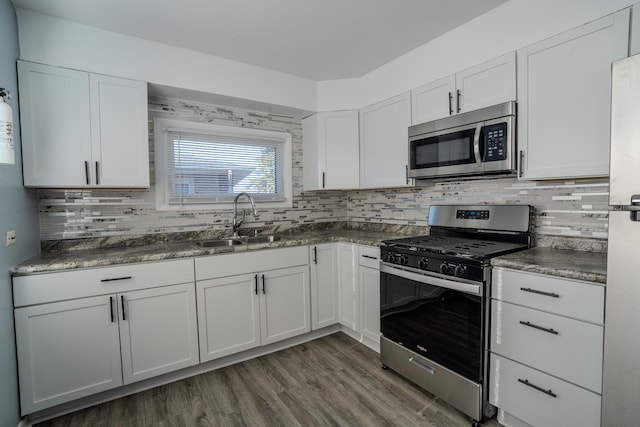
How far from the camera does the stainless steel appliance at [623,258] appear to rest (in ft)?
3.59

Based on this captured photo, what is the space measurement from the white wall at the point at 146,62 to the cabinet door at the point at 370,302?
1767 millimetres

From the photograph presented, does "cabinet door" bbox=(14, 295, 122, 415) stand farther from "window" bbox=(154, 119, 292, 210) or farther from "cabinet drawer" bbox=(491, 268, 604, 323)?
"cabinet drawer" bbox=(491, 268, 604, 323)

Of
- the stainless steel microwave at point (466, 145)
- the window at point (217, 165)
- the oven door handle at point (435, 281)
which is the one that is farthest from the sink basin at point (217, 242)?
the stainless steel microwave at point (466, 145)

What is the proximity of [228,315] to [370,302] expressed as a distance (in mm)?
1150

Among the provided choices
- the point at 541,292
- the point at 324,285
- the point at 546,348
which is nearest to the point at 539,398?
the point at 546,348

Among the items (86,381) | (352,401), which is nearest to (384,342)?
(352,401)

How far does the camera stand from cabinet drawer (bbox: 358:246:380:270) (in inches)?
95.1

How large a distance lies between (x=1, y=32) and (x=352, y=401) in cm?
296

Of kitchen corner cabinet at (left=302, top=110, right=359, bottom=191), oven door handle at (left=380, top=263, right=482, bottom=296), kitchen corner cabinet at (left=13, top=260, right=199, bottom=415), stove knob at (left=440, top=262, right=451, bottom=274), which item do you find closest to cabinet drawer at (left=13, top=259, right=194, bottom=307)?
kitchen corner cabinet at (left=13, top=260, right=199, bottom=415)

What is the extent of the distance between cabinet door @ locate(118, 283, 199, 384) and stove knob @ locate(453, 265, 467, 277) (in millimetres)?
1767

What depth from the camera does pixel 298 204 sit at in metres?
3.37

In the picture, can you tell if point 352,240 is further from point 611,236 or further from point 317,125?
point 611,236

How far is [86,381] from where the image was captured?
1853mm

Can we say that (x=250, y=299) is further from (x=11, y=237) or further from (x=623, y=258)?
(x=623, y=258)
